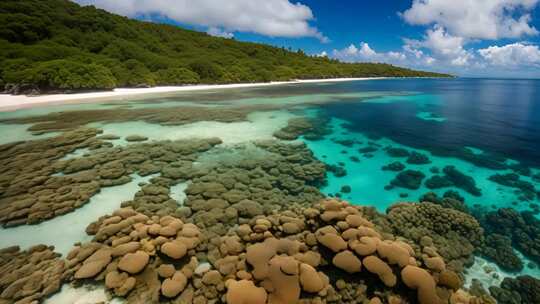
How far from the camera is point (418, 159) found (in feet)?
53.3

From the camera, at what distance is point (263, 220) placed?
26.2ft

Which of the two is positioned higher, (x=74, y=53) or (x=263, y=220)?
(x=74, y=53)

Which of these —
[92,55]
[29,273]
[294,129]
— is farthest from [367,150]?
[92,55]

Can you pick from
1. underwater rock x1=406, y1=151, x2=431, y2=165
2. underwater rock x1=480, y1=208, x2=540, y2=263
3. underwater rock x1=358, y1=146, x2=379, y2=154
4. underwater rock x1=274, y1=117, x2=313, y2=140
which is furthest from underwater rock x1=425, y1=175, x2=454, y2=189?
underwater rock x1=274, y1=117, x2=313, y2=140

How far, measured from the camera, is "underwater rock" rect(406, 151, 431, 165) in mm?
15784

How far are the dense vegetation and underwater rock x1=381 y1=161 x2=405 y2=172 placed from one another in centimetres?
4607

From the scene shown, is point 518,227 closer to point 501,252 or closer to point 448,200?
point 448,200

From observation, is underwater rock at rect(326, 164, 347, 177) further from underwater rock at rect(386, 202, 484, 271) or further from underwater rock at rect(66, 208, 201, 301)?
underwater rock at rect(66, 208, 201, 301)

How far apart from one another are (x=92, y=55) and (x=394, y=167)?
65081 millimetres

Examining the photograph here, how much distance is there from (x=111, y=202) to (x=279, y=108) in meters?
26.1

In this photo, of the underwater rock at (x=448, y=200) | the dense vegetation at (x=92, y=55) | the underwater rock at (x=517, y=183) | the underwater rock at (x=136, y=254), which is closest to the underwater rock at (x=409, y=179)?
the underwater rock at (x=448, y=200)

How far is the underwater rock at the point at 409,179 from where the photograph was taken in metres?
12.6

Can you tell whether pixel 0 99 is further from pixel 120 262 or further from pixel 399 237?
pixel 399 237

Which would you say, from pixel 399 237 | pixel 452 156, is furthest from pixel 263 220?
pixel 452 156
